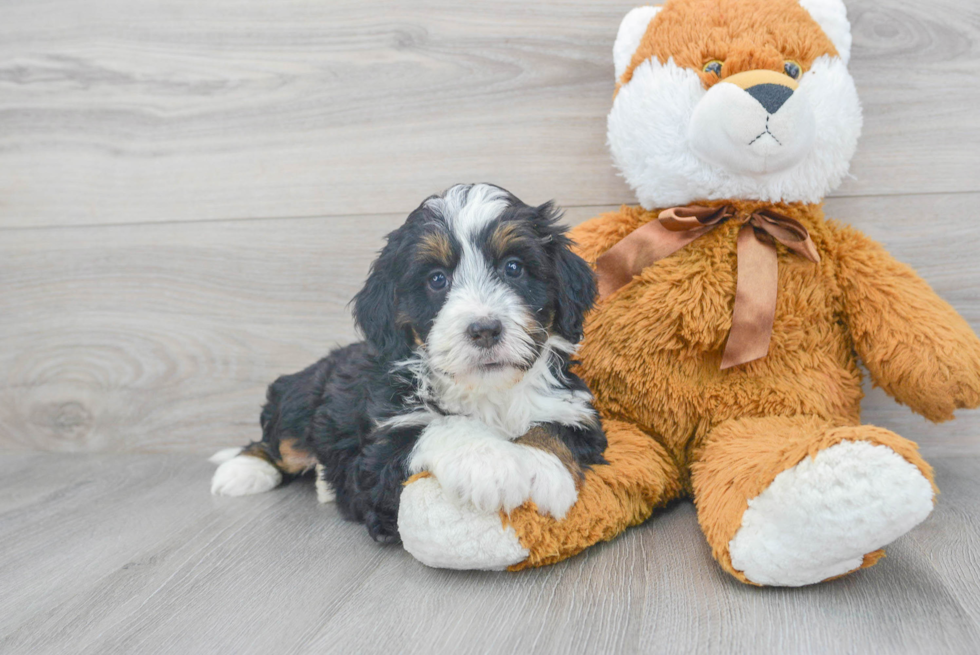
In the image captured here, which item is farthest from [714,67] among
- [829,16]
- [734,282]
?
[734,282]

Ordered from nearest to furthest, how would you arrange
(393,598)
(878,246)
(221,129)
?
(393,598) < (878,246) < (221,129)

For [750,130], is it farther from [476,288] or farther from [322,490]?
[322,490]

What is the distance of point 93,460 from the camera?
2.31m

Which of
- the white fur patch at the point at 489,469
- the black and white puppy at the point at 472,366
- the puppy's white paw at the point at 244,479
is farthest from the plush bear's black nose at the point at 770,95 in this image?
the puppy's white paw at the point at 244,479

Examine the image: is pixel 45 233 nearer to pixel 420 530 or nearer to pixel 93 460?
pixel 93 460

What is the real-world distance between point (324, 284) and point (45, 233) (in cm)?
96

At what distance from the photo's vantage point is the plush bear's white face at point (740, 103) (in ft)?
4.75

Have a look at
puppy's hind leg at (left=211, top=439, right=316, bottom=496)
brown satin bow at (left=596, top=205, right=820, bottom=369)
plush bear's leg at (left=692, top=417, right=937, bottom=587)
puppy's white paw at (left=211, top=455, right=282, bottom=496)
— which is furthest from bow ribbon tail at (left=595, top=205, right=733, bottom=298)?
puppy's white paw at (left=211, top=455, right=282, bottom=496)

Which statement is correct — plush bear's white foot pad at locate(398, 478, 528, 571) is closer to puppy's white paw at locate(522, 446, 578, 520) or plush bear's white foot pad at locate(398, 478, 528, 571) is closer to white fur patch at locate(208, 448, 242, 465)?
puppy's white paw at locate(522, 446, 578, 520)

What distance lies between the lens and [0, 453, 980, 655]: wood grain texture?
1.10 metres

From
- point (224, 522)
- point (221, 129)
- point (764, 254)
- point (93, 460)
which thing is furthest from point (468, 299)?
point (93, 460)

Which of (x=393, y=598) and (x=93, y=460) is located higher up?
(x=393, y=598)

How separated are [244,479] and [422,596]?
2.87 ft

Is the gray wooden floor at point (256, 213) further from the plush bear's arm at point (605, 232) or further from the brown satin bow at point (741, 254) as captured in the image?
the brown satin bow at point (741, 254)
